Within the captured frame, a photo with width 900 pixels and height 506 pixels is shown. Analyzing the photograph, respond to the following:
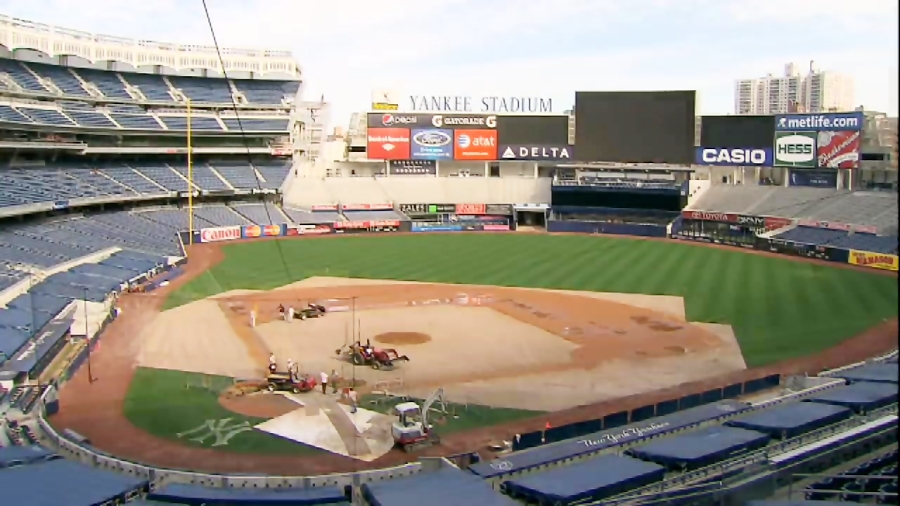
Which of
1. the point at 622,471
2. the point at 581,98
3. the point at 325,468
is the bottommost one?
the point at 325,468

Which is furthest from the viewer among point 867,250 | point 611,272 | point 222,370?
point 611,272

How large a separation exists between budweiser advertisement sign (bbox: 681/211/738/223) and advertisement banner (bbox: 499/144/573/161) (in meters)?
10.5

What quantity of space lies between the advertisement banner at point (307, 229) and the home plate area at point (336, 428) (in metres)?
41.3

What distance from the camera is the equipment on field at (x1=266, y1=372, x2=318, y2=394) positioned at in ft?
68.9

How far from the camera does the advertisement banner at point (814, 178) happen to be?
54.7 metres

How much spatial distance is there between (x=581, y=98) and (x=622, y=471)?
51.5 m

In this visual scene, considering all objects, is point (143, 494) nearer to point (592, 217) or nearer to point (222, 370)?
point (222, 370)

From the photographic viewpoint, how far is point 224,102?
6575cm

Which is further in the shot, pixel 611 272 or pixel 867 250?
pixel 611 272

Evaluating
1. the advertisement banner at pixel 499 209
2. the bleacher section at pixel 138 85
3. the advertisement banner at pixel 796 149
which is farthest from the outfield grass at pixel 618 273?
the bleacher section at pixel 138 85

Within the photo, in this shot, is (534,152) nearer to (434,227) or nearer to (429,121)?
(429,121)

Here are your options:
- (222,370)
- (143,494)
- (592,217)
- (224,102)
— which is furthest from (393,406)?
(224,102)

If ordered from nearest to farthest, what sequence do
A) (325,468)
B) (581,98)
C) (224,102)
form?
(325,468) < (581,98) < (224,102)

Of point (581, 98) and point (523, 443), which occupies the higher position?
point (581, 98)
